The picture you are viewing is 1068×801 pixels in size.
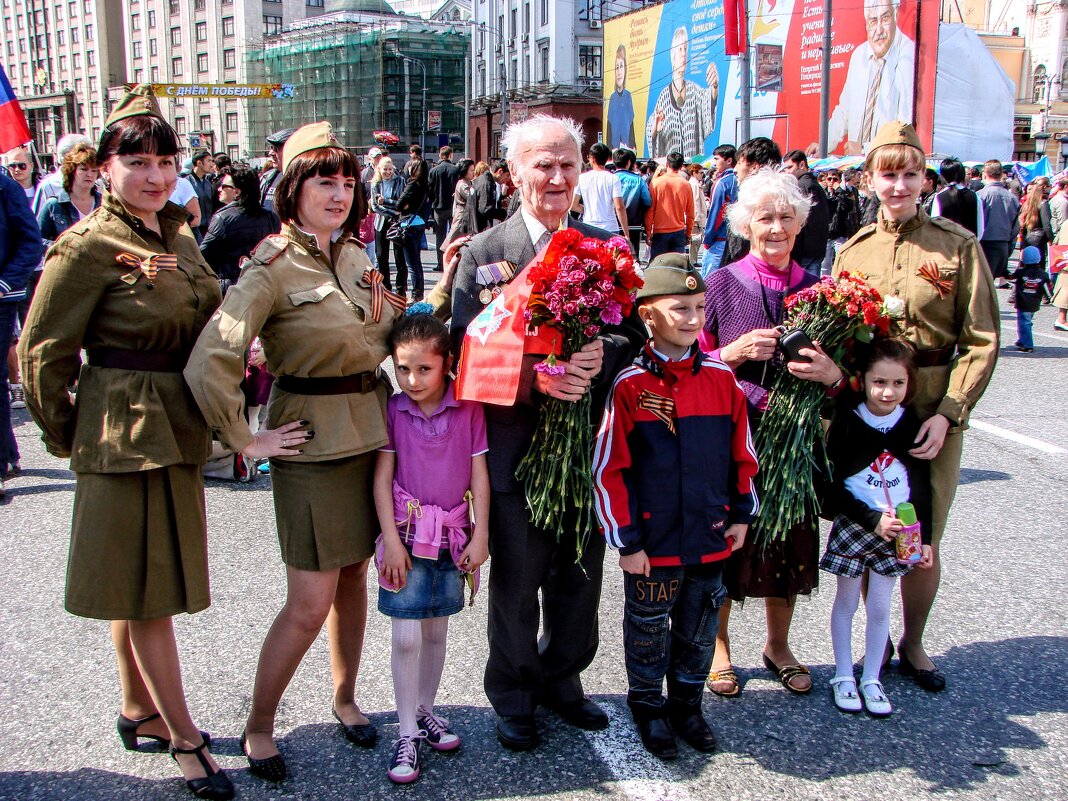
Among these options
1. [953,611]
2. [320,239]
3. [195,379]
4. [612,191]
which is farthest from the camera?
[612,191]

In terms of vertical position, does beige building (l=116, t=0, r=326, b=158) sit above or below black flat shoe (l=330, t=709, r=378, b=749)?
above

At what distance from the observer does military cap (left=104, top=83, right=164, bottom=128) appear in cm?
270

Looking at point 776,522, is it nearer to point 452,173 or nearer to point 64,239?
point 64,239

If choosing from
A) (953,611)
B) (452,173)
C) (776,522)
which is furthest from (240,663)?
(452,173)

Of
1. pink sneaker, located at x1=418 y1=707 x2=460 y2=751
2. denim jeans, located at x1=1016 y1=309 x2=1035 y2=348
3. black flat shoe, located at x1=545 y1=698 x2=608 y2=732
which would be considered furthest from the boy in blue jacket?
denim jeans, located at x1=1016 y1=309 x2=1035 y2=348

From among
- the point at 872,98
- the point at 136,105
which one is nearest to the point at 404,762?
the point at 136,105

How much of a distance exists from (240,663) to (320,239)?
1825 mm

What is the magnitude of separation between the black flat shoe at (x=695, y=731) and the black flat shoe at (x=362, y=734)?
1.04 m

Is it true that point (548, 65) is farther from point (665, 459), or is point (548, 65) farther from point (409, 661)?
point (409, 661)

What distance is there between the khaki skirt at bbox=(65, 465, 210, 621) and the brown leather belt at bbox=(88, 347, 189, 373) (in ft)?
1.01

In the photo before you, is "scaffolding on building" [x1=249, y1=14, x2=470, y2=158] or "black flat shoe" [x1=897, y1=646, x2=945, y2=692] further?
"scaffolding on building" [x1=249, y1=14, x2=470, y2=158]

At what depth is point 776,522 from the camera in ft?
10.4

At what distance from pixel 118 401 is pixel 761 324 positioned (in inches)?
85.2

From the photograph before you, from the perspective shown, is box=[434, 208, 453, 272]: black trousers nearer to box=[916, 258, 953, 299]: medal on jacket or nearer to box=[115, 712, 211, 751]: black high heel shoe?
box=[916, 258, 953, 299]: medal on jacket
